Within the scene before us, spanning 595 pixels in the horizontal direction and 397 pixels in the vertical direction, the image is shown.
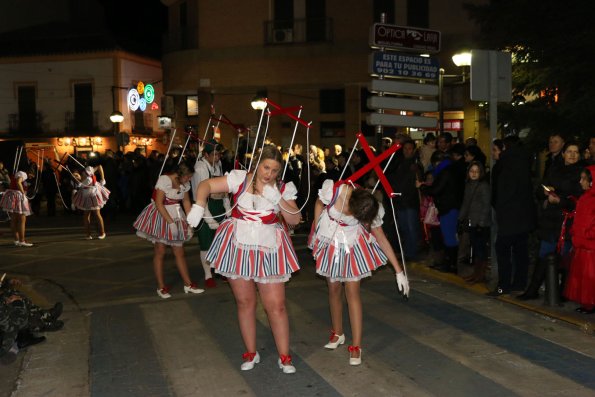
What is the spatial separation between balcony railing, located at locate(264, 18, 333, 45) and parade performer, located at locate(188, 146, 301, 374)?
889 inches

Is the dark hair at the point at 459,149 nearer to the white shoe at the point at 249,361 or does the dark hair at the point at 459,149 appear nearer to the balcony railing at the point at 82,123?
the white shoe at the point at 249,361

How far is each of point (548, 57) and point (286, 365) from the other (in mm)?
7548

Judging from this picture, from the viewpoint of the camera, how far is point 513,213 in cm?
882

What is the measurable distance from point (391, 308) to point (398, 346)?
5.07ft

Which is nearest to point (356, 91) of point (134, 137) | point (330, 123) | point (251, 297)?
point (330, 123)

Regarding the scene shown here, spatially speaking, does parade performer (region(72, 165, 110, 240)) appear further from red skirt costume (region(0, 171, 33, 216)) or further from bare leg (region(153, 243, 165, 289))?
bare leg (region(153, 243, 165, 289))

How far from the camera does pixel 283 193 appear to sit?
20.3 feet

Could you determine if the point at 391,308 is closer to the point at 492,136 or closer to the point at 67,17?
the point at 492,136

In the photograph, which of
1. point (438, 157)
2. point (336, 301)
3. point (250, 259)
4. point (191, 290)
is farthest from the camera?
point (438, 157)

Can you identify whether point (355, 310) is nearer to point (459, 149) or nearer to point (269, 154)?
point (269, 154)

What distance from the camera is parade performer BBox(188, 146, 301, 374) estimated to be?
5.96 metres

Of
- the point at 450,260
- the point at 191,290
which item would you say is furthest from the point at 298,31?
the point at 191,290

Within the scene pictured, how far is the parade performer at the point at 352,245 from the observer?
6219 mm

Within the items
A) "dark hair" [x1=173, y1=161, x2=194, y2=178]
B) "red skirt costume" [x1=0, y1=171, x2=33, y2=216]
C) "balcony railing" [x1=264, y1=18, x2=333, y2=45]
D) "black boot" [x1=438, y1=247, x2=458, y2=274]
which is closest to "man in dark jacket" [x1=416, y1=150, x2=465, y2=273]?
"black boot" [x1=438, y1=247, x2=458, y2=274]
